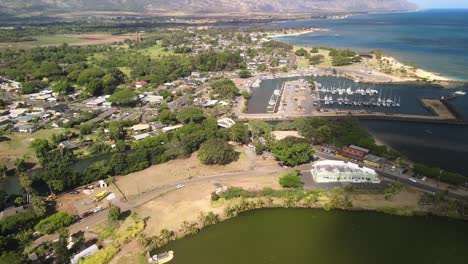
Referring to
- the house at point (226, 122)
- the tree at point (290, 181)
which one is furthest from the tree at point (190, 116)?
the tree at point (290, 181)

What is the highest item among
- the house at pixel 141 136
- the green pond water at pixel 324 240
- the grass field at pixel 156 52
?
the grass field at pixel 156 52

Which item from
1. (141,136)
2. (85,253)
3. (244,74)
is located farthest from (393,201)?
(244,74)

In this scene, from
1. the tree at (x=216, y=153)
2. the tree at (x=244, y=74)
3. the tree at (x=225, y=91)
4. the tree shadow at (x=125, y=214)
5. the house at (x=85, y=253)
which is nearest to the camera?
the house at (x=85, y=253)

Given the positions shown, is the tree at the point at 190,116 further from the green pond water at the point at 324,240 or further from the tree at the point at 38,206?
the tree at the point at 38,206

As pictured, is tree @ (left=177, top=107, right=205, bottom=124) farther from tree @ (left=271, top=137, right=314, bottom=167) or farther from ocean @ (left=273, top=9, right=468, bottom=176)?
ocean @ (left=273, top=9, right=468, bottom=176)

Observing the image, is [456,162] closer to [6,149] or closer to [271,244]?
[271,244]
